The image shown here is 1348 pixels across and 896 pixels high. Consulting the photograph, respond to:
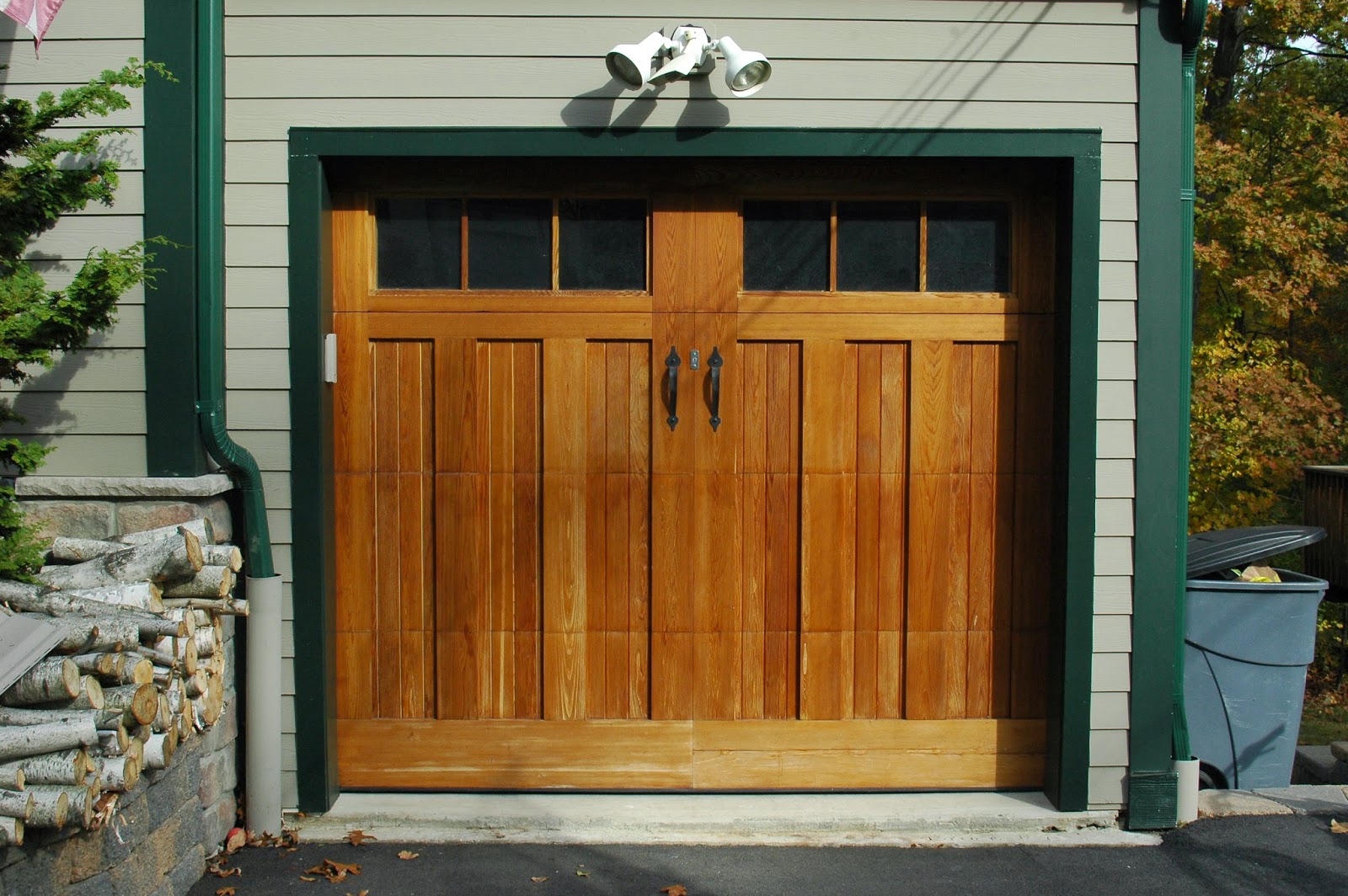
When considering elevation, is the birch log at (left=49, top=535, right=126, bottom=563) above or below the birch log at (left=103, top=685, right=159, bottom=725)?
above

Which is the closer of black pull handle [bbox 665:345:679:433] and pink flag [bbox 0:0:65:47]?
pink flag [bbox 0:0:65:47]

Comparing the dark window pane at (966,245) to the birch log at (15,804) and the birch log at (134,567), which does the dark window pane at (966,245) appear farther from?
the birch log at (15,804)

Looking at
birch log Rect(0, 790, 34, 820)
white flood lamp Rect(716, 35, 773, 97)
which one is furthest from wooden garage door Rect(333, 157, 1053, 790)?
birch log Rect(0, 790, 34, 820)

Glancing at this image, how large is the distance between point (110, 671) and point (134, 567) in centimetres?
56

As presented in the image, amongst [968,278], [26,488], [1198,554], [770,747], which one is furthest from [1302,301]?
[26,488]

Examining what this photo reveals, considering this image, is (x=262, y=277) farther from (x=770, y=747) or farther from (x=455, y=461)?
(x=770, y=747)

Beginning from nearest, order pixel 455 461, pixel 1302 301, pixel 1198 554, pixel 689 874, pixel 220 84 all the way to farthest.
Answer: pixel 689 874 → pixel 220 84 → pixel 455 461 → pixel 1198 554 → pixel 1302 301

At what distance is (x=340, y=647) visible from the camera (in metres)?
4.33

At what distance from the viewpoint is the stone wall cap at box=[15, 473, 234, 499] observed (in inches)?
150

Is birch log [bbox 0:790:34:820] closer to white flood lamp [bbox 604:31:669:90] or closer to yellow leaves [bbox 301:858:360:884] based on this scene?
yellow leaves [bbox 301:858:360:884]

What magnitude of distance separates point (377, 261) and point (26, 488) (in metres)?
1.49

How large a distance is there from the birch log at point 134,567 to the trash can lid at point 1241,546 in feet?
12.4

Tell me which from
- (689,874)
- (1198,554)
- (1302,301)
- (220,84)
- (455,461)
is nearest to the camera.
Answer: (689,874)

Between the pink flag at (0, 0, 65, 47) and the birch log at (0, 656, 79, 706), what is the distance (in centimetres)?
217
